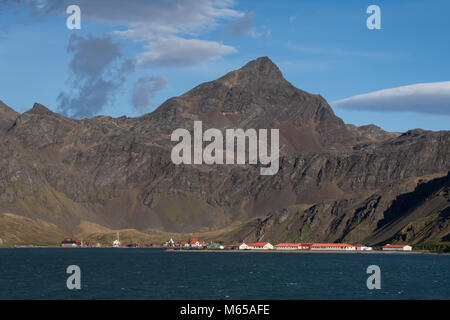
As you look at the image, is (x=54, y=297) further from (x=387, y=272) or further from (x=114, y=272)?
(x=387, y=272)

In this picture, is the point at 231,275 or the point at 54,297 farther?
the point at 231,275

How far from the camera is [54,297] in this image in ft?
371

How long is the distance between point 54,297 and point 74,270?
72.6 meters
